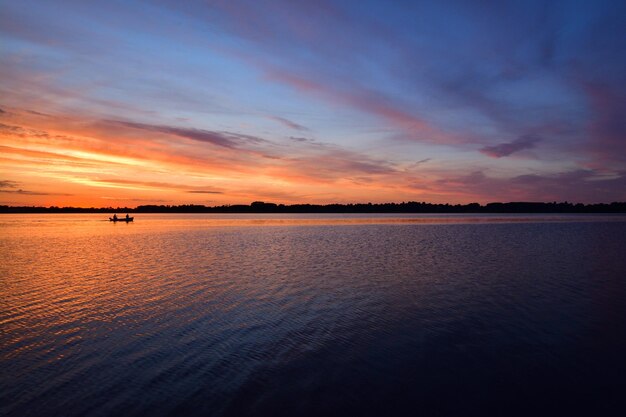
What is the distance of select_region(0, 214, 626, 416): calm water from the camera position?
344 inches

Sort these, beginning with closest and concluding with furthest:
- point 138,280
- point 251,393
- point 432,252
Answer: point 251,393 < point 138,280 < point 432,252

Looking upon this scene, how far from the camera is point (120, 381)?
9.69m

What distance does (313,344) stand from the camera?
1245cm

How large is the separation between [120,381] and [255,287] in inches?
480

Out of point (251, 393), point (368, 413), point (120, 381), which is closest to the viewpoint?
point (368, 413)

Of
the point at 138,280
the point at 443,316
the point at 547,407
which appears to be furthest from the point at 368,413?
the point at 138,280

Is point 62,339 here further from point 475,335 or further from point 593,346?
point 593,346

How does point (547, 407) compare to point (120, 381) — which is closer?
point (547, 407)

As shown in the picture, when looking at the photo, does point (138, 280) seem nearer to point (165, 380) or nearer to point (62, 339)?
point (62, 339)

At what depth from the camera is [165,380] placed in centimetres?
972

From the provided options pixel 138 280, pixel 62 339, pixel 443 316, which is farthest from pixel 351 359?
pixel 138 280

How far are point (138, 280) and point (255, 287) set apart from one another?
860cm

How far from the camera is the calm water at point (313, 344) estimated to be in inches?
344

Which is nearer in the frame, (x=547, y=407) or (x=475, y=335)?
(x=547, y=407)
